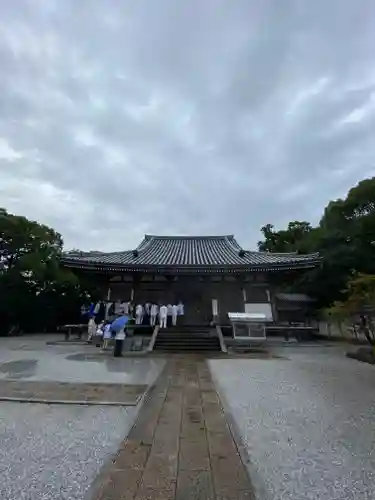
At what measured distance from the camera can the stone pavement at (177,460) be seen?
2602mm

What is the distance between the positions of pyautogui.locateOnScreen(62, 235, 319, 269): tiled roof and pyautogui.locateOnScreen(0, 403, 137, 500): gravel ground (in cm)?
1205

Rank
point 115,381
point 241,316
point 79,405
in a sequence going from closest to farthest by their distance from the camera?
point 79,405 < point 115,381 < point 241,316

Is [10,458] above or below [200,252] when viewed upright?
below

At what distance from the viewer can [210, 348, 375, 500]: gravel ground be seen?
109 inches

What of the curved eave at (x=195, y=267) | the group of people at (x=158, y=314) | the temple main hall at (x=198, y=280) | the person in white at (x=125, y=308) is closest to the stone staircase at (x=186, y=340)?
the group of people at (x=158, y=314)

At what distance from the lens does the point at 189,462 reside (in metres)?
3.14

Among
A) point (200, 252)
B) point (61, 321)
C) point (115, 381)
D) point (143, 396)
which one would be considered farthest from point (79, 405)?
point (61, 321)

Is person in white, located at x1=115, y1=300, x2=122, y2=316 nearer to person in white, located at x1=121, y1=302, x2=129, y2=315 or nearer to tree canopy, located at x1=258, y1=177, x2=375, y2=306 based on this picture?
person in white, located at x1=121, y1=302, x2=129, y2=315

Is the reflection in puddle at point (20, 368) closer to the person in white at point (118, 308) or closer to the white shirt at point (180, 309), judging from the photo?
the person in white at point (118, 308)

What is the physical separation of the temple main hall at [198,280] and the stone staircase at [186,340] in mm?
2200

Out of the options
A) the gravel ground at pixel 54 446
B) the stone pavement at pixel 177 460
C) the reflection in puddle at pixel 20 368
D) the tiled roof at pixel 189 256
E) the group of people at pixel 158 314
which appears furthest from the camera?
the tiled roof at pixel 189 256

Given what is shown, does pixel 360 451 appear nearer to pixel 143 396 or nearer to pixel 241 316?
pixel 143 396

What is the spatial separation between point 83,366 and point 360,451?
→ 7230 mm

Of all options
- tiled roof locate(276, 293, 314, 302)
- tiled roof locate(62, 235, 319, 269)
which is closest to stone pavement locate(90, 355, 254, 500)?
tiled roof locate(62, 235, 319, 269)
